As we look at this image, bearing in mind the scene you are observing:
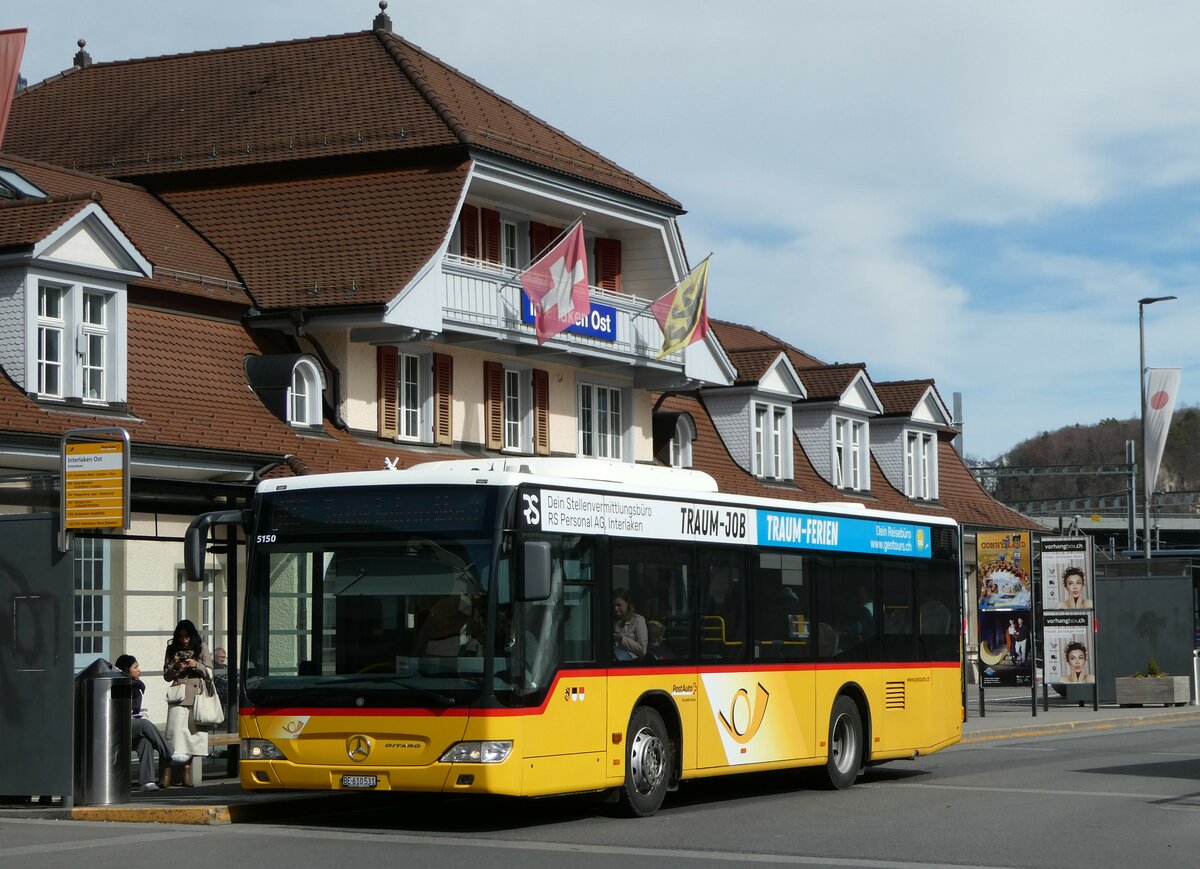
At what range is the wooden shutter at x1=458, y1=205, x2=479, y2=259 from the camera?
111ft

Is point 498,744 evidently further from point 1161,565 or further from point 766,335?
point 766,335

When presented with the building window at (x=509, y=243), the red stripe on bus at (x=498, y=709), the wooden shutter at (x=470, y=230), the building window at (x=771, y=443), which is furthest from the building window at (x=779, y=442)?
the red stripe on bus at (x=498, y=709)

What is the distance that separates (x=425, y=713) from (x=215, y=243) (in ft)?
64.7

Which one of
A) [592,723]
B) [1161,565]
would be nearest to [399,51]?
[1161,565]

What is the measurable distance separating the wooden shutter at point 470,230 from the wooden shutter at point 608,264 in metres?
4.12

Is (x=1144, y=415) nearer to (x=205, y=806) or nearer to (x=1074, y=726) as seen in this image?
(x=1074, y=726)

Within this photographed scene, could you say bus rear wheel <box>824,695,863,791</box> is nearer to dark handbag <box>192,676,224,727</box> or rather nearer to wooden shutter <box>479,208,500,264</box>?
dark handbag <box>192,676,224,727</box>

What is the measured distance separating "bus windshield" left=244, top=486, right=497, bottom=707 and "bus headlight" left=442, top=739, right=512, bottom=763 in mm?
348

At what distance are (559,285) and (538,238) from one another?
2837 millimetres

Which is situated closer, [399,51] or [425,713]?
[425,713]

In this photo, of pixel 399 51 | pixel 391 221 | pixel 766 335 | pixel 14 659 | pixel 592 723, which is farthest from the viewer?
pixel 766 335

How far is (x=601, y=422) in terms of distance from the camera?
38094 millimetres

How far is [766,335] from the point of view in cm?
5456

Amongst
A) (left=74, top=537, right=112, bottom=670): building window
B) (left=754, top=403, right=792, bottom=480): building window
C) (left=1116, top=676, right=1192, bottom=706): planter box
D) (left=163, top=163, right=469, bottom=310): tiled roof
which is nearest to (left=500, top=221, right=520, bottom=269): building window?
(left=163, top=163, right=469, bottom=310): tiled roof
